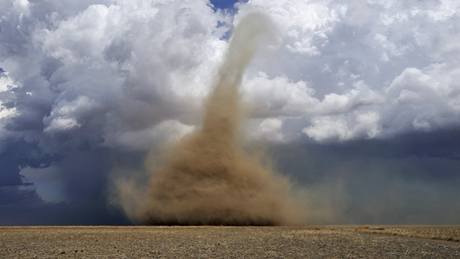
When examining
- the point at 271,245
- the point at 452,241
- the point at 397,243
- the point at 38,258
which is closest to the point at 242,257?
the point at 271,245

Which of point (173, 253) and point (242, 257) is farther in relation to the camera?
point (173, 253)

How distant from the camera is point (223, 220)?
11644 centimetres

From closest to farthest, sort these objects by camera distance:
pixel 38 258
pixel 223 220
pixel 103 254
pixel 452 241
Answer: pixel 38 258
pixel 103 254
pixel 452 241
pixel 223 220

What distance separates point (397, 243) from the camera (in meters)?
56.6

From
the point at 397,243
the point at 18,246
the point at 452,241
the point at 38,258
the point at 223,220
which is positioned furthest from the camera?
the point at 223,220

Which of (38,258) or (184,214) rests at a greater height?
(184,214)

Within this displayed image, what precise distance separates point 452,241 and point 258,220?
60.2m

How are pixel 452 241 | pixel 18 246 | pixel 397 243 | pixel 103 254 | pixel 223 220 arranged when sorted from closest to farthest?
1. pixel 103 254
2. pixel 18 246
3. pixel 397 243
4. pixel 452 241
5. pixel 223 220

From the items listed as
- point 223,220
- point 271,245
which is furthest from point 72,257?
point 223,220

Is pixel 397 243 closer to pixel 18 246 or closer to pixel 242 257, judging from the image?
pixel 242 257

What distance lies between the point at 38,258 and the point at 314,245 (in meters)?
25.8

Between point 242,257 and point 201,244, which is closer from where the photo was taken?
point 242,257

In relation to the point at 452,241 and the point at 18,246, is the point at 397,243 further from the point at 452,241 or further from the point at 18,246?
the point at 18,246

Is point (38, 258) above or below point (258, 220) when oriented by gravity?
below
